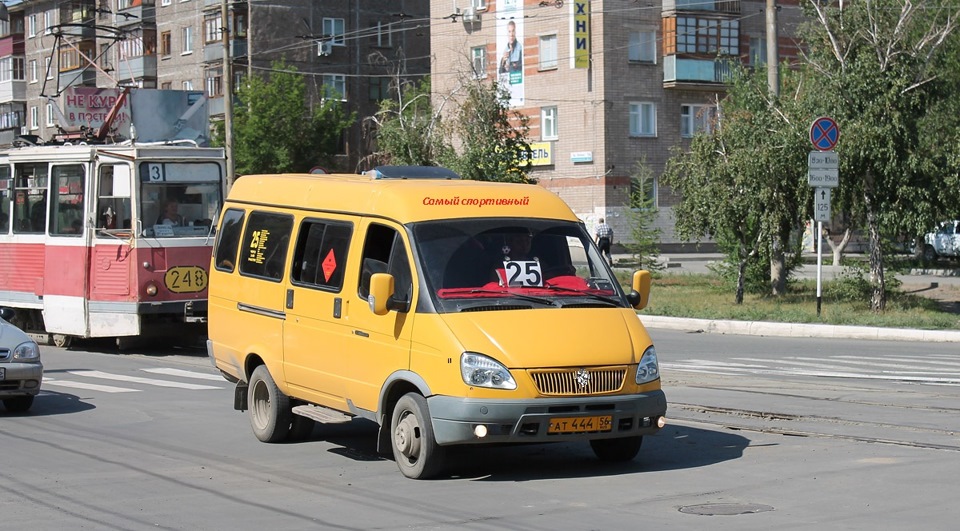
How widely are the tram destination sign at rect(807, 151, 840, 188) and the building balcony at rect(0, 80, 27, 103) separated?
241 feet

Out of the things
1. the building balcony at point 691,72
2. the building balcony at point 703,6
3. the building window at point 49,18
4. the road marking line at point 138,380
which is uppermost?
the building window at point 49,18

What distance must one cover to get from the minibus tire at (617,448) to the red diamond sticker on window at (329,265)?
8.18 feet

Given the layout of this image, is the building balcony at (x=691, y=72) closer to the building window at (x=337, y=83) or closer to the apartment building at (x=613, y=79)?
the apartment building at (x=613, y=79)

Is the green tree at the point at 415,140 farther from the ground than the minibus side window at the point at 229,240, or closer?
farther from the ground

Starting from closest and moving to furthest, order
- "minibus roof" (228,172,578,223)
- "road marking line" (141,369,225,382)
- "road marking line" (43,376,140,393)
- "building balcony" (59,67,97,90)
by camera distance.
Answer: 1. "minibus roof" (228,172,578,223)
2. "road marking line" (43,376,140,393)
3. "road marking line" (141,369,225,382)
4. "building balcony" (59,67,97,90)

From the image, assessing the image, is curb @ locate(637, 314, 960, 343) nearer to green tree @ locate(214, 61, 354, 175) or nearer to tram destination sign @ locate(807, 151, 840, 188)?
tram destination sign @ locate(807, 151, 840, 188)

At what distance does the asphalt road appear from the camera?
27.2 feet

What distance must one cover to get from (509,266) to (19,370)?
6.11m

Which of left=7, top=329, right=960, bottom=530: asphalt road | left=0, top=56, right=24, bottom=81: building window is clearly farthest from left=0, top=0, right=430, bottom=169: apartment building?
left=7, top=329, right=960, bottom=530: asphalt road

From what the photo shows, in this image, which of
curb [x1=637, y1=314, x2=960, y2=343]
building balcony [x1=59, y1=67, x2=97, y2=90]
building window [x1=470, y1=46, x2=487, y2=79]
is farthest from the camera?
building balcony [x1=59, y1=67, x2=97, y2=90]

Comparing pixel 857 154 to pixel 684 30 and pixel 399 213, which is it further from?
pixel 684 30

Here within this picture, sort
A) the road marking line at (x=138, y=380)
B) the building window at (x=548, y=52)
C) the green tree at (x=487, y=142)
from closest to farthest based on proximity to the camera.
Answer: the road marking line at (x=138, y=380)
the green tree at (x=487, y=142)
the building window at (x=548, y=52)

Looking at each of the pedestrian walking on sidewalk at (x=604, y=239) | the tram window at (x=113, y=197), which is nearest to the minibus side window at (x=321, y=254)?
the tram window at (x=113, y=197)

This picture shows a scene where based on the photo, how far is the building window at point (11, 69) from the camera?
8909 centimetres
